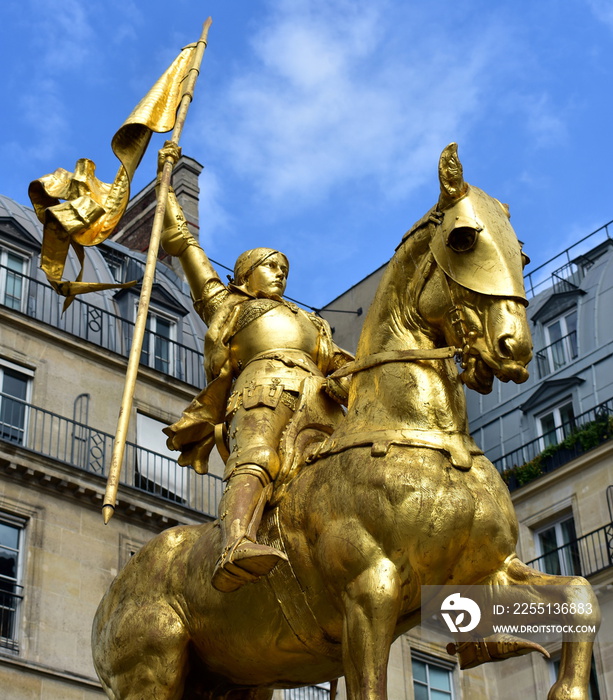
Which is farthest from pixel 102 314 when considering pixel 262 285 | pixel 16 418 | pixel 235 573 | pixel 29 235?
pixel 235 573

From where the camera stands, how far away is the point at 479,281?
24.4ft

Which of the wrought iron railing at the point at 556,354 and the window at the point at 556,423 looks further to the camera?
the wrought iron railing at the point at 556,354

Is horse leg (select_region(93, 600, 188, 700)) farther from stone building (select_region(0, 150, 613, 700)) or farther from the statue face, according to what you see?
stone building (select_region(0, 150, 613, 700))

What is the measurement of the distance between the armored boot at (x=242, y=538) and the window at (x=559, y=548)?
22.6m

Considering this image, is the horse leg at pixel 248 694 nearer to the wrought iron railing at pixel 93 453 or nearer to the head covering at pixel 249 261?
the head covering at pixel 249 261

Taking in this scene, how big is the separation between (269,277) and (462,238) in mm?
2242

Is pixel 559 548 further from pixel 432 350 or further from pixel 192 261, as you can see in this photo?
pixel 432 350

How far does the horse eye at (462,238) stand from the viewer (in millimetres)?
7512

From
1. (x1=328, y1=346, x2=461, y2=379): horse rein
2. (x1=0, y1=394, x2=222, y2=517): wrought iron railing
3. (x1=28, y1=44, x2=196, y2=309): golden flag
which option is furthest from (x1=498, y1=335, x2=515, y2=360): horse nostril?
(x1=0, y1=394, x2=222, y2=517): wrought iron railing

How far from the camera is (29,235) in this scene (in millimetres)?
30125

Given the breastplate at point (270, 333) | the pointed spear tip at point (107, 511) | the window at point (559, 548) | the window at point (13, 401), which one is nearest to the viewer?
the pointed spear tip at point (107, 511)

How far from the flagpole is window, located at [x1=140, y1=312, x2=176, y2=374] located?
20.1 metres

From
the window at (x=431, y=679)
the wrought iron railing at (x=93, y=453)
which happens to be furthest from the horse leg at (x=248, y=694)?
the window at (x=431, y=679)

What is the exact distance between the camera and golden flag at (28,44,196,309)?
9.96 m
